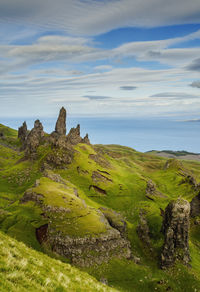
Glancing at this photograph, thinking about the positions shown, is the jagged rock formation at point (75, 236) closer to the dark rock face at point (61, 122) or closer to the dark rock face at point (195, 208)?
the dark rock face at point (195, 208)

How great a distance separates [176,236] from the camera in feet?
162

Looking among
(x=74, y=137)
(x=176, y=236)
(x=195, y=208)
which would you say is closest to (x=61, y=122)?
(x=74, y=137)

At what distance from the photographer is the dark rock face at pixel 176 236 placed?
4738 cm

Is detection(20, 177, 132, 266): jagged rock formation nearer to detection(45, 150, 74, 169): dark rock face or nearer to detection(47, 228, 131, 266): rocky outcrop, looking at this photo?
detection(47, 228, 131, 266): rocky outcrop

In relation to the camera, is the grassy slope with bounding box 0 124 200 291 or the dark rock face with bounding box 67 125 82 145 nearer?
the grassy slope with bounding box 0 124 200 291

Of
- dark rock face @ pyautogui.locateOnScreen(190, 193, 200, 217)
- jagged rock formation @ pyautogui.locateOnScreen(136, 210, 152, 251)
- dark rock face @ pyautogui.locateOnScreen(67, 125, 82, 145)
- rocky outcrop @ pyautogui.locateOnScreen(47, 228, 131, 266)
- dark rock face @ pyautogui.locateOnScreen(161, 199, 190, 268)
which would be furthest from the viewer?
dark rock face @ pyautogui.locateOnScreen(67, 125, 82, 145)

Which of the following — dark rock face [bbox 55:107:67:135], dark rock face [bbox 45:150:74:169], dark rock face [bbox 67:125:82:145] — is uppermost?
dark rock face [bbox 55:107:67:135]

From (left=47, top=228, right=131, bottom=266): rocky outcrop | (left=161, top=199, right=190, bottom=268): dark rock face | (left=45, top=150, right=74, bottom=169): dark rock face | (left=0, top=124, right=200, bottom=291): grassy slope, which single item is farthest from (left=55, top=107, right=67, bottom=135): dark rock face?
(left=47, top=228, right=131, bottom=266): rocky outcrop

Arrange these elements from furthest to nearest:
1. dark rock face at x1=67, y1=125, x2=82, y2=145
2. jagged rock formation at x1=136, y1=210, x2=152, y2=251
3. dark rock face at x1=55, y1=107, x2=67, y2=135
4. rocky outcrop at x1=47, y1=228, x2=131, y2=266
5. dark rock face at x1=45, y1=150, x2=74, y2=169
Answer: dark rock face at x1=55, y1=107, x2=67, y2=135
dark rock face at x1=67, y1=125, x2=82, y2=145
dark rock face at x1=45, y1=150, x2=74, y2=169
jagged rock formation at x1=136, y1=210, x2=152, y2=251
rocky outcrop at x1=47, y1=228, x2=131, y2=266

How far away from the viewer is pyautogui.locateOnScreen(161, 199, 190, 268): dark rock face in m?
47.4

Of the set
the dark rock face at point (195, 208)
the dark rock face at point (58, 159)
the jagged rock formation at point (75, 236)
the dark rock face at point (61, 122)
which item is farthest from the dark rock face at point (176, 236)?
the dark rock face at point (61, 122)

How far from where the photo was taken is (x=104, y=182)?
97.2 m

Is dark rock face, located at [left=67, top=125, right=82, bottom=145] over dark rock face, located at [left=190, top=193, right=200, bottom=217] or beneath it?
over

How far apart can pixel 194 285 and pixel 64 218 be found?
1086 inches
